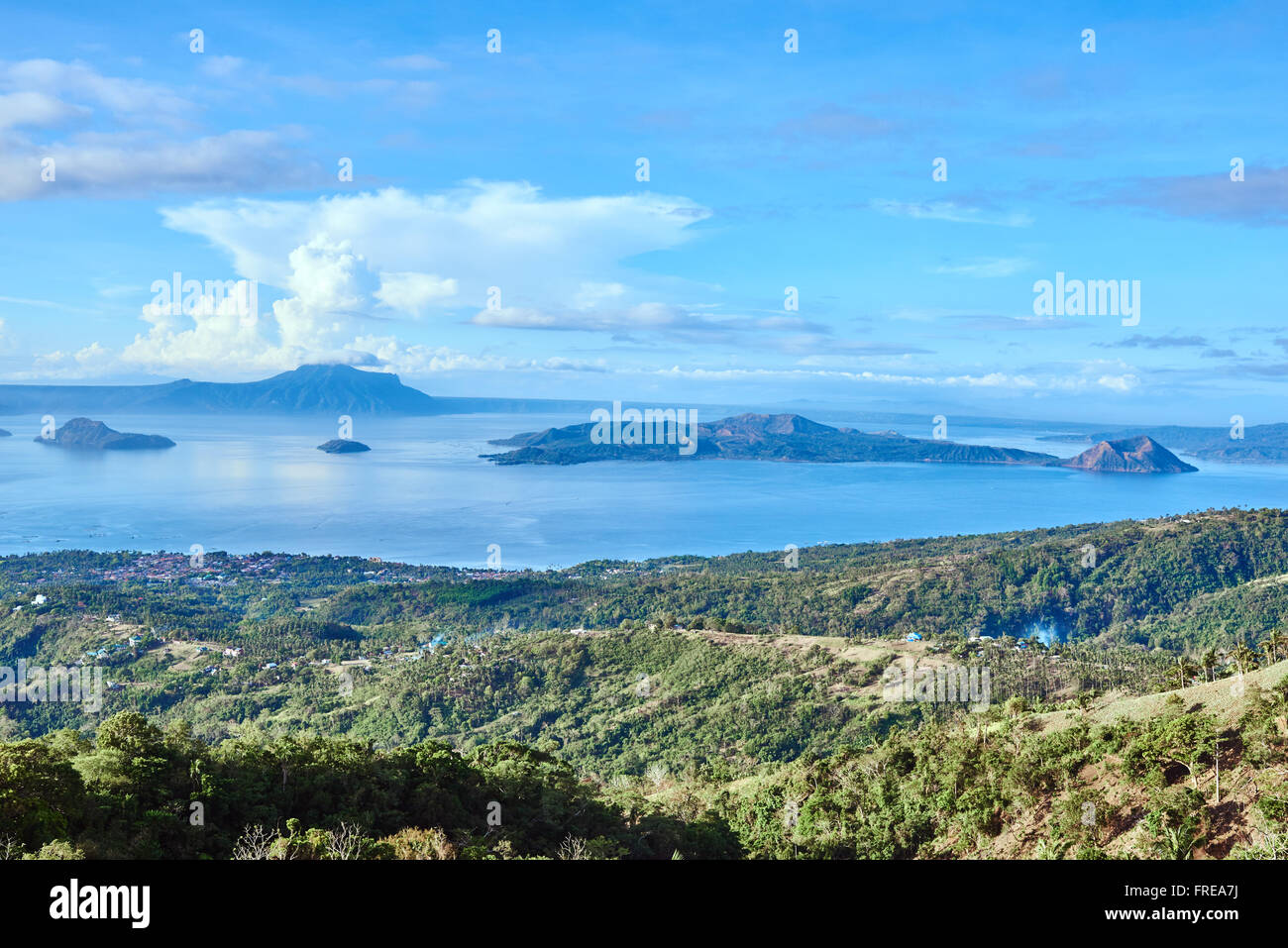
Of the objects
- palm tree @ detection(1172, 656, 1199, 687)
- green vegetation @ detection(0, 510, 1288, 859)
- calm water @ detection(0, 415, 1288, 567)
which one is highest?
calm water @ detection(0, 415, 1288, 567)

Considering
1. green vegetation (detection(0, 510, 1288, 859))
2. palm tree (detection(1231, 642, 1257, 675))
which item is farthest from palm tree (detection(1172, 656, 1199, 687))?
palm tree (detection(1231, 642, 1257, 675))

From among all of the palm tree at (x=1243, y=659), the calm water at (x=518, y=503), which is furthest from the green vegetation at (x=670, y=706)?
the calm water at (x=518, y=503)

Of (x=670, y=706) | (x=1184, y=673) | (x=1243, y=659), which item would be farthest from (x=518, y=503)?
(x=1243, y=659)

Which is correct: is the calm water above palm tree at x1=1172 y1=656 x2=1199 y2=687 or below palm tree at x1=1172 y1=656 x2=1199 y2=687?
above

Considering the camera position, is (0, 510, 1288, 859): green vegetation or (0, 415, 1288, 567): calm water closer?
(0, 510, 1288, 859): green vegetation

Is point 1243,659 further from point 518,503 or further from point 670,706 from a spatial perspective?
point 518,503

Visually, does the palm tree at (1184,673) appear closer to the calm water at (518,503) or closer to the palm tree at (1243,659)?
the palm tree at (1243,659)

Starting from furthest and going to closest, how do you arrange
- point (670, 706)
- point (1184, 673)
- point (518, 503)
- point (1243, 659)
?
1. point (518, 503)
2. point (670, 706)
3. point (1184, 673)
4. point (1243, 659)

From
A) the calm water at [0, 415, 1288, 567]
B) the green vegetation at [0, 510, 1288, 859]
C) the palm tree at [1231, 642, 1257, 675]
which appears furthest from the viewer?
the calm water at [0, 415, 1288, 567]

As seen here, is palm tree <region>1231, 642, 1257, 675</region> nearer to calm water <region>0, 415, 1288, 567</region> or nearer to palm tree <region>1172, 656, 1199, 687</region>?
palm tree <region>1172, 656, 1199, 687</region>
